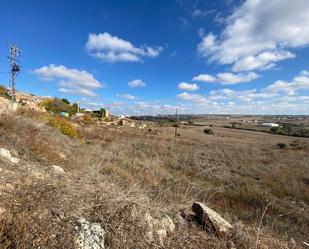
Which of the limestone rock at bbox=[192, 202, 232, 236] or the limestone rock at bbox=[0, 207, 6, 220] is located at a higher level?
the limestone rock at bbox=[0, 207, 6, 220]

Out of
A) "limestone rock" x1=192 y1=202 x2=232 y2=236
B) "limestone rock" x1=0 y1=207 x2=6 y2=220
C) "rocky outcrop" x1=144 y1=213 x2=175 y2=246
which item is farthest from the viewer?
"limestone rock" x1=192 y1=202 x2=232 y2=236

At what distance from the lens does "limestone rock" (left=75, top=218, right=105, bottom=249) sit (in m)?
2.35

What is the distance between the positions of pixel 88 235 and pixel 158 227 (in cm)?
97

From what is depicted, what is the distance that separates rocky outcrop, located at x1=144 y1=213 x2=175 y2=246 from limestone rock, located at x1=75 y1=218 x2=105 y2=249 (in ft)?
1.85

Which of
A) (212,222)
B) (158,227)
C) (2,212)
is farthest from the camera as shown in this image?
(212,222)

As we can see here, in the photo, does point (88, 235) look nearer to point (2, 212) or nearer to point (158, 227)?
point (2, 212)

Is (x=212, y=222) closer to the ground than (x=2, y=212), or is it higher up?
closer to the ground

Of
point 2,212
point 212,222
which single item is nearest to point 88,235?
point 2,212

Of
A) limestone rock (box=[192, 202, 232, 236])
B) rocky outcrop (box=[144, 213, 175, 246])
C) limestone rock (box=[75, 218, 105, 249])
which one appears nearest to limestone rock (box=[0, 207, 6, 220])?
limestone rock (box=[75, 218, 105, 249])

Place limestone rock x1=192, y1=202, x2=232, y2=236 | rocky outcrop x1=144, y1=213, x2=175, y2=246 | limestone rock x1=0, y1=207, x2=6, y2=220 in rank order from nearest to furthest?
limestone rock x1=0, y1=207, x2=6, y2=220 < rocky outcrop x1=144, y1=213, x2=175, y2=246 < limestone rock x1=192, y1=202, x2=232, y2=236

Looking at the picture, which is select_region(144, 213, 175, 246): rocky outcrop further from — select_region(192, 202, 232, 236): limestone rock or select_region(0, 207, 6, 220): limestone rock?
select_region(0, 207, 6, 220): limestone rock

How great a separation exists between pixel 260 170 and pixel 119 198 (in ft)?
53.5

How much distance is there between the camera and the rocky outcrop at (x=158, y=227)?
2.82 m

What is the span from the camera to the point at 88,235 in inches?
95.0
